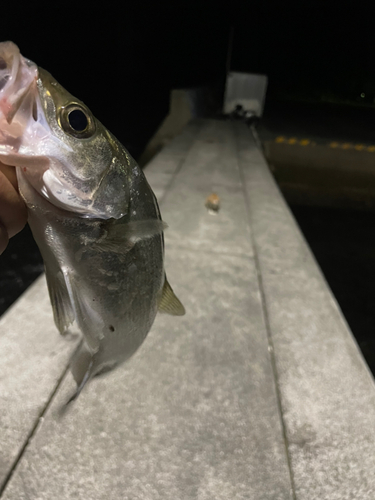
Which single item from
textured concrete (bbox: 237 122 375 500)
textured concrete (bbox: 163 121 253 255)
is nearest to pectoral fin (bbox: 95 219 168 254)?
textured concrete (bbox: 237 122 375 500)

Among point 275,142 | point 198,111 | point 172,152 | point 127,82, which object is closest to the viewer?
point 172,152

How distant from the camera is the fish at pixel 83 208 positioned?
56cm

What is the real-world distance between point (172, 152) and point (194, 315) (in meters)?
4.18

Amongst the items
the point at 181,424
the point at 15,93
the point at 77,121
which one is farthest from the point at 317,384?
the point at 15,93

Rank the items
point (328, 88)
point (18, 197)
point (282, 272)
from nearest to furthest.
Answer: point (18, 197) < point (282, 272) < point (328, 88)

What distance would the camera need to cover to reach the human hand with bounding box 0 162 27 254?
61cm

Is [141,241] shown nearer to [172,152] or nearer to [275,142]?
[172,152]

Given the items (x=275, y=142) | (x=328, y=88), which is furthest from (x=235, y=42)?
(x=275, y=142)

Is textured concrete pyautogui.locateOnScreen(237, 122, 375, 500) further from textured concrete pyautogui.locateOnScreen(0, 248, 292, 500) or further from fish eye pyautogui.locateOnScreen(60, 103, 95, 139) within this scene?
fish eye pyautogui.locateOnScreen(60, 103, 95, 139)

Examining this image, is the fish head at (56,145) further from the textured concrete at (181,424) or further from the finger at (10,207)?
the textured concrete at (181,424)

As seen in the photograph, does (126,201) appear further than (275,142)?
No

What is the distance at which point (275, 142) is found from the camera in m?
8.59

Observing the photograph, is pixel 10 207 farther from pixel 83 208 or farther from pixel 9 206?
pixel 83 208

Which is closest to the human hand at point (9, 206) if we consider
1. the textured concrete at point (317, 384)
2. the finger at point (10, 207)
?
the finger at point (10, 207)
